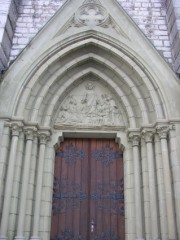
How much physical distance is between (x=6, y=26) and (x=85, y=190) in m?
4.00

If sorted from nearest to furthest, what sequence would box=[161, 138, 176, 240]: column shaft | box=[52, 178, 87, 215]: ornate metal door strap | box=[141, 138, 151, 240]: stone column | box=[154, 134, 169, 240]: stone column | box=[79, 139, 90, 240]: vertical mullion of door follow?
box=[161, 138, 176, 240]: column shaft
box=[154, 134, 169, 240]: stone column
box=[141, 138, 151, 240]: stone column
box=[79, 139, 90, 240]: vertical mullion of door
box=[52, 178, 87, 215]: ornate metal door strap

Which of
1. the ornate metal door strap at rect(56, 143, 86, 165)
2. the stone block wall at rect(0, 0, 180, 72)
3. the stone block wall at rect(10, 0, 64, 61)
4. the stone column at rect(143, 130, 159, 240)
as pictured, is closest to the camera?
the stone column at rect(143, 130, 159, 240)

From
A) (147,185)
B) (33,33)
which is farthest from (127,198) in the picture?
(33,33)

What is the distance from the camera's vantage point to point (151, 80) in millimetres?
6773

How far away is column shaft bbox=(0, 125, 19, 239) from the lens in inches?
218

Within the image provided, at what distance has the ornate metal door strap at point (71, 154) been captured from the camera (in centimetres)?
705

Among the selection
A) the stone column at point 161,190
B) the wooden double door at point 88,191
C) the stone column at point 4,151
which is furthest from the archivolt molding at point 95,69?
the wooden double door at point 88,191

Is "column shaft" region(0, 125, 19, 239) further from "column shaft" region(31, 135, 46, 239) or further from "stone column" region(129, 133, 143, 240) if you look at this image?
"stone column" region(129, 133, 143, 240)

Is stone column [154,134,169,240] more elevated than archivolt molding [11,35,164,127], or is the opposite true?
archivolt molding [11,35,164,127]

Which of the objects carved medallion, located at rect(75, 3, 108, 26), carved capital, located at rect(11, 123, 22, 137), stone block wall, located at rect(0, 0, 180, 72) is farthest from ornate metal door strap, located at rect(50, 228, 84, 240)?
carved medallion, located at rect(75, 3, 108, 26)

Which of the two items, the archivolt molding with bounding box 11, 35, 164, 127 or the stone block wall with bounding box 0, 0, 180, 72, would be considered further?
the stone block wall with bounding box 0, 0, 180, 72

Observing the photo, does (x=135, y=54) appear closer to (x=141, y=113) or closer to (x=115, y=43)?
(x=115, y=43)

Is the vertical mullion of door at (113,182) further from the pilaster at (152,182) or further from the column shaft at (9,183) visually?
the column shaft at (9,183)

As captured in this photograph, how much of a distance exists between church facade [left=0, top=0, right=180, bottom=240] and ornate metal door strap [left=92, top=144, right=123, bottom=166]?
0.02 meters
